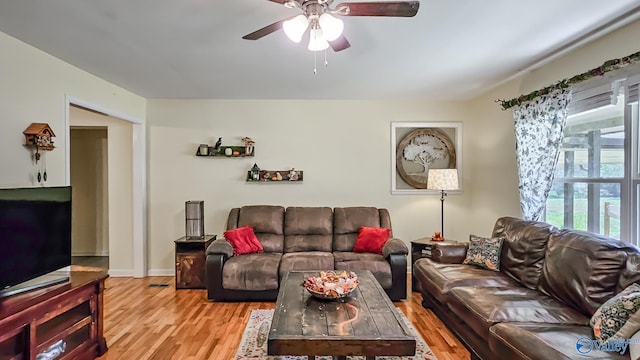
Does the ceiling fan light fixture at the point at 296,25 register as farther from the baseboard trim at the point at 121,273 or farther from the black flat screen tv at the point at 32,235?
the baseboard trim at the point at 121,273

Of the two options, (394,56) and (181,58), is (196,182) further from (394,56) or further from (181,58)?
(394,56)

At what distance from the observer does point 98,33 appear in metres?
2.70

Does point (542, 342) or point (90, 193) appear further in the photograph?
point (90, 193)

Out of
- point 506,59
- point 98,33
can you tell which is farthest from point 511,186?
point 98,33

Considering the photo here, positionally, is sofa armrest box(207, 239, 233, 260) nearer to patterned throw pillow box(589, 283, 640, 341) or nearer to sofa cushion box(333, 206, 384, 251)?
sofa cushion box(333, 206, 384, 251)

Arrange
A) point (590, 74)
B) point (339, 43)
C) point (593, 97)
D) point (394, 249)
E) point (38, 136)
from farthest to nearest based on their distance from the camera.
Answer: point (394, 249), point (593, 97), point (38, 136), point (590, 74), point (339, 43)

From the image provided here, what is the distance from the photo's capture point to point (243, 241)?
4293 mm

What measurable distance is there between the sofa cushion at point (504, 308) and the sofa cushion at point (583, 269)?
0.29ft

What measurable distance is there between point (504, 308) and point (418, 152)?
9.95ft

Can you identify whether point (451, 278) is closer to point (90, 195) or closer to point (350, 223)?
point (350, 223)

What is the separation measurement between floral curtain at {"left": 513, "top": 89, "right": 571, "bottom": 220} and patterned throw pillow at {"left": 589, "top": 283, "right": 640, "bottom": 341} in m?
1.52

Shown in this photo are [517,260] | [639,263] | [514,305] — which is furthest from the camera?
[517,260]

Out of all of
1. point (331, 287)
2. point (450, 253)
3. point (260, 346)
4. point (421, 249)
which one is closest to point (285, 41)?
point (331, 287)

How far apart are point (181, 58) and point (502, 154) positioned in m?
3.80
